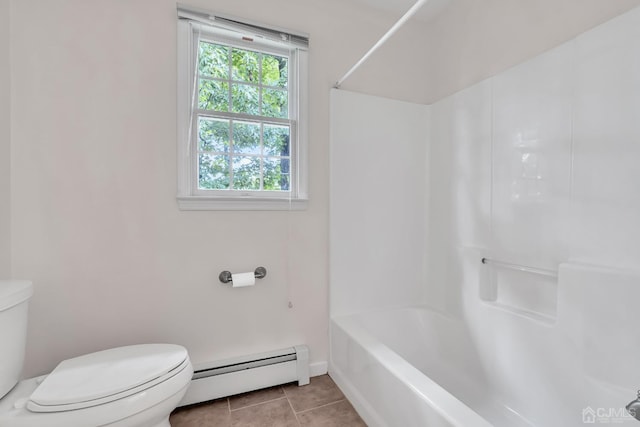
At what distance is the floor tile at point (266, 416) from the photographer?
1476mm

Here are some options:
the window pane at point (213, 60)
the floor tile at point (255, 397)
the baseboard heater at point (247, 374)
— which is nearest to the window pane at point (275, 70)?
the window pane at point (213, 60)

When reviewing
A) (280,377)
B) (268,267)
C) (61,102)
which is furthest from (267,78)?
(280,377)

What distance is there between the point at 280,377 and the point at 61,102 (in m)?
1.88

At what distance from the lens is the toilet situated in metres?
1.01

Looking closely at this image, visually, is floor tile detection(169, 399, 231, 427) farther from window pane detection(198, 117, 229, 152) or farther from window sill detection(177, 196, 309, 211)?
window pane detection(198, 117, 229, 152)

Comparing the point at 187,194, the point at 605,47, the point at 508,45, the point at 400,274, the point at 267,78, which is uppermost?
the point at 508,45

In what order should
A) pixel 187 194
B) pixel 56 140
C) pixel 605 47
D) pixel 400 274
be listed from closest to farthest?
pixel 605 47 < pixel 56 140 < pixel 187 194 < pixel 400 274

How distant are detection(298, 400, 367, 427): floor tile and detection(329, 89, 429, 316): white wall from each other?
523 millimetres

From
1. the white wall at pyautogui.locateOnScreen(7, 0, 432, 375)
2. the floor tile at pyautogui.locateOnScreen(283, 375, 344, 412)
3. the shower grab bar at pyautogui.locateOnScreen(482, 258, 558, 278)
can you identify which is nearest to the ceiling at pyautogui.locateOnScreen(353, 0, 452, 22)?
the white wall at pyautogui.locateOnScreen(7, 0, 432, 375)

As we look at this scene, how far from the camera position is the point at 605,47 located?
47.1 inches

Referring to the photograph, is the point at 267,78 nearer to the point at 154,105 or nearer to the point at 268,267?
the point at 154,105

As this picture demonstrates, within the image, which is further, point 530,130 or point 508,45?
point 508,45

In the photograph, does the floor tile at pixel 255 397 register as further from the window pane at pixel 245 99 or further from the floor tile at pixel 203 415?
the window pane at pixel 245 99

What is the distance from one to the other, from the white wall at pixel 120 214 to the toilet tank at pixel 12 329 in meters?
0.26
